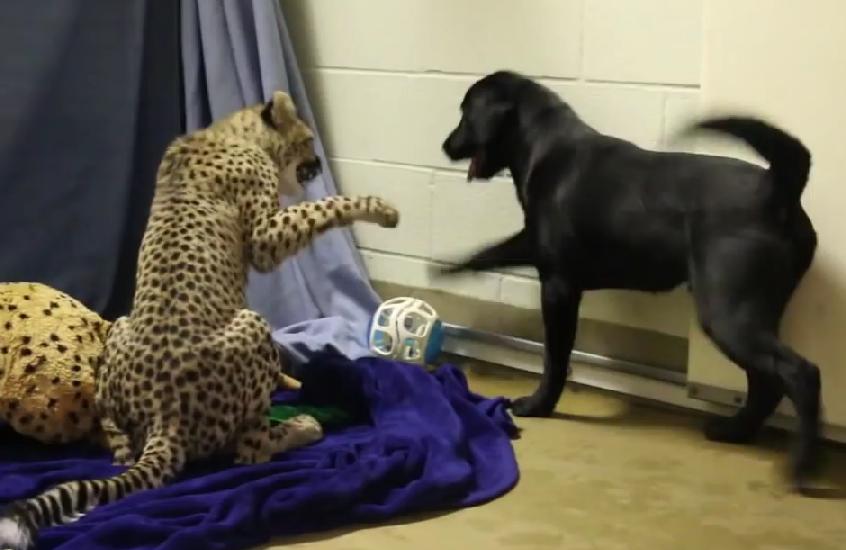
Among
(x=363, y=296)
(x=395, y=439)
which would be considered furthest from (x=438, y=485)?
(x=363, y=296)

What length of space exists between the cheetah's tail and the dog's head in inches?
32.7

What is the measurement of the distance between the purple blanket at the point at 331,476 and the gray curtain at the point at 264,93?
0.47m

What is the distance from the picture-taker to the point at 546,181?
1.96 meters

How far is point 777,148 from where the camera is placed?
1624 millimetres

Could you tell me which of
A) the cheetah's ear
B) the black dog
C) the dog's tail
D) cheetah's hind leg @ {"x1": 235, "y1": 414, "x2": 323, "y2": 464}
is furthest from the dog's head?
cheetah's hind leg @ {"x1": 235, "y1": 414, "x2": 323, "y2": 464}

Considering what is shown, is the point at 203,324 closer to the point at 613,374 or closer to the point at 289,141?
the point at 289,141

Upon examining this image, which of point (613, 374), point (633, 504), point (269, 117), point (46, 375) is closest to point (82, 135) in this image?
point (269, 117)

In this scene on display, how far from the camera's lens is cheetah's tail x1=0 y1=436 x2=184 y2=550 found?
1384 mm

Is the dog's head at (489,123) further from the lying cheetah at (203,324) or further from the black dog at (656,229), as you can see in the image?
the lying cheetah at (203,324)

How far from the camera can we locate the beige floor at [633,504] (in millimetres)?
1516

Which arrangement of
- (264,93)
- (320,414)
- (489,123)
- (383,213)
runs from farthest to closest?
(264,93)
(489,123)
(320,414)
(383,213)

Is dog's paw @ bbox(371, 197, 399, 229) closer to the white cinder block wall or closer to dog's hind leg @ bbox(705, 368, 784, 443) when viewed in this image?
the white cinder block wall

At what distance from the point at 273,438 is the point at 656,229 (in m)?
0.72

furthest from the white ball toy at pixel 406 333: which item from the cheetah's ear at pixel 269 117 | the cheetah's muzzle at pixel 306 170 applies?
the cheetah's ear at pixel 269 117
